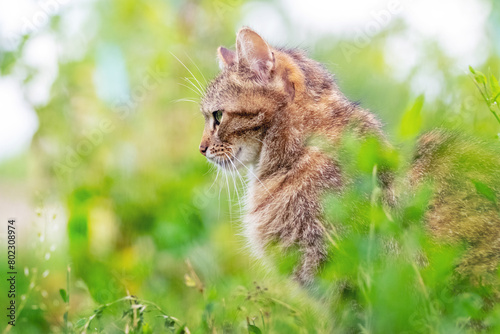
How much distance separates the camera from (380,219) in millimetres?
1310

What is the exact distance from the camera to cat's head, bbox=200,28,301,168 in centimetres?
214

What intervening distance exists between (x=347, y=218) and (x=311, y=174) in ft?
1.04

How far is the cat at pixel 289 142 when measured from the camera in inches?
72.8

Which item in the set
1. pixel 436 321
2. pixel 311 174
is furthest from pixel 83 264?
pixel 436 321

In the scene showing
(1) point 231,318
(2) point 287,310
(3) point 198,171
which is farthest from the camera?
(3) point 198,171

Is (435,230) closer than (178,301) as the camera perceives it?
Yes

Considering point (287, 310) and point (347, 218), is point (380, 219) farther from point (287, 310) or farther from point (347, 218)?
point (287, 310)

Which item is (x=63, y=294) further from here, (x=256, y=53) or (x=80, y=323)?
(x=256, y=53)

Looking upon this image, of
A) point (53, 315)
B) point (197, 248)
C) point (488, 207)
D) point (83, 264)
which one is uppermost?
point (488, 207)
